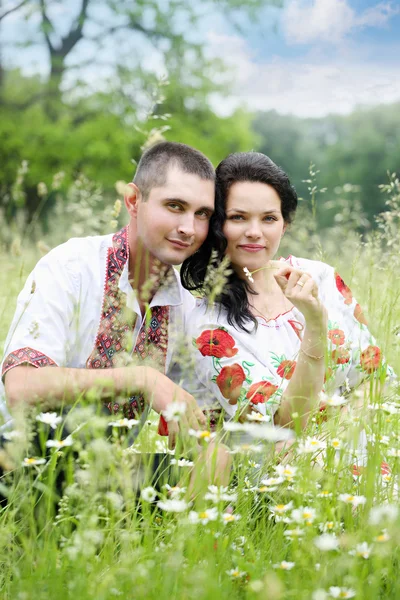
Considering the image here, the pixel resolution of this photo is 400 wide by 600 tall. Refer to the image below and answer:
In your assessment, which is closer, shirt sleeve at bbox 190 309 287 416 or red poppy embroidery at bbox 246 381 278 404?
red poppy embroidery at bbox 246 381 278 404

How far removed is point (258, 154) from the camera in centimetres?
263

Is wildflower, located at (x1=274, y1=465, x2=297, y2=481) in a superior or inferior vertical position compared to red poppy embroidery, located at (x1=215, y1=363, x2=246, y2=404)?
inferior

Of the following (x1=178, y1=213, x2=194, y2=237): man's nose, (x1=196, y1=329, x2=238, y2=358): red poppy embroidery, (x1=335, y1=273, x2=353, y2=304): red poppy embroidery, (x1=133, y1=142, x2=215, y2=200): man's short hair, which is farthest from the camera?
(x1=335, y1=273, x2=353, y2=304): red poppy embroidery

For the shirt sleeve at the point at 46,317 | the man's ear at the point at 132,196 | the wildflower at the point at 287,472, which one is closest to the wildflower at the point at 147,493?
the wildflower at the point at 287,472

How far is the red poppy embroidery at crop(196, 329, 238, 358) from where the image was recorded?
2.50m

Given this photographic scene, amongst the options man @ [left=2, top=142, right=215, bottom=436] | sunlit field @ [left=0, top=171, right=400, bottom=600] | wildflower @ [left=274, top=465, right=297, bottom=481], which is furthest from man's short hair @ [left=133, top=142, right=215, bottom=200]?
wildflower @ [left=274, top=465, right=297, bottom=481]

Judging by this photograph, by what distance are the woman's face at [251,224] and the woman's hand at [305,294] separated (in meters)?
0.42

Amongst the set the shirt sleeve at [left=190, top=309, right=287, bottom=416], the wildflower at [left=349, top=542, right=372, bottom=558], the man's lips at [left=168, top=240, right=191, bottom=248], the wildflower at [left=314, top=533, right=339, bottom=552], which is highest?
the man's lips at [left=168, top=240, right=191, bottom=248]

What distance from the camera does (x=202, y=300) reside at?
8.49 ft

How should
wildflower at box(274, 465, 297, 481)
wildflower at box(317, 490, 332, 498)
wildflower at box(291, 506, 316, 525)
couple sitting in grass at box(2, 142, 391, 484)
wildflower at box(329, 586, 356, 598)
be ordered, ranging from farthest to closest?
couple sitting in grass at box(2, 142, 391, 484), wildflower at box(274, 465, 297, 481), wildflower at box(317, 490, 332, 498), wildflower at box(291, 506, 316, 525), wildflower at box(329, 586, 356, 598)

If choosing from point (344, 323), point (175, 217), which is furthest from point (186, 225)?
point (344, 323)

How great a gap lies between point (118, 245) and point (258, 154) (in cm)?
68

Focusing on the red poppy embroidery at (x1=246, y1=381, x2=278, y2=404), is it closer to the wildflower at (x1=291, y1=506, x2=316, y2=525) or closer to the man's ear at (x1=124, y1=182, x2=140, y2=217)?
the man's ear at (x1=124, y1=182, x2=140, y2=217)

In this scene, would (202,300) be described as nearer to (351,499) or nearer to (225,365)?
(225,365)
